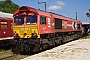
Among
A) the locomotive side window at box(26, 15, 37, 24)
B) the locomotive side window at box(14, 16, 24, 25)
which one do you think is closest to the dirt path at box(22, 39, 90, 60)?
the locomotive side window at box(26, 15, 37, 24)

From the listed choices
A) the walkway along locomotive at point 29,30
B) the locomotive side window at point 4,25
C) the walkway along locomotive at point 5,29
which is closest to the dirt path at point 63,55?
the walkway along locomotive at point 29,30

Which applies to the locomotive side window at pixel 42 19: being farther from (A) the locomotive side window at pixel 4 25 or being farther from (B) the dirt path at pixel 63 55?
(A) the locomotive side window at pixel 4 25

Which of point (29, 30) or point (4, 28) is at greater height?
point (4, 28)

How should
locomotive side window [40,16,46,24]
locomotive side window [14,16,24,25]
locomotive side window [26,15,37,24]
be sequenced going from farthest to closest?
locomotive side window [14,16,24,25]
locomotive side window [40,16,46,24]
locomotive side window [26,15,37,24]

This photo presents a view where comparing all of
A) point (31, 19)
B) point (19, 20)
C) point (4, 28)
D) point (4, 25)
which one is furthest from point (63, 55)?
point (4, 25)

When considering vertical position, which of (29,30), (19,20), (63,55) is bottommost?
(63,55)

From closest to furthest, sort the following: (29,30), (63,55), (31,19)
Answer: (63,55)
(29,30)
(31,19)

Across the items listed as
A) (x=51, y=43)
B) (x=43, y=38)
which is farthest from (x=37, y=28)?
(x=51, y=43)

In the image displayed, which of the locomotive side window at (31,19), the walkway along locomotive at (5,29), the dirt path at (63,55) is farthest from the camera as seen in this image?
the walkway along locomotive at (5,29)

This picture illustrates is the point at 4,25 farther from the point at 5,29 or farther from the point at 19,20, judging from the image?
the point at 19,20

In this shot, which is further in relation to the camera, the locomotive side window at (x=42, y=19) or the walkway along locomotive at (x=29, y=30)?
the locomotive side window at (x=42, y=19)

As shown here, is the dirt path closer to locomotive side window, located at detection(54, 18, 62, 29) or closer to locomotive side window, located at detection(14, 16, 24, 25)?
locomotive side window, located at detection(14, 16, 24, 25)

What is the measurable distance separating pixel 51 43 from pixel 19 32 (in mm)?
3602

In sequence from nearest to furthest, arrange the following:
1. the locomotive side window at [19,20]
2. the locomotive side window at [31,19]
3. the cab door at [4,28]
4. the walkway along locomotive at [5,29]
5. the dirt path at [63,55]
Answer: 1. the dirt path at [63,55]
2. the locomotive side window at [31,19]
3. the locomotive side window at [19,20]
4. the cab door at [4,28]
5. the walkway along locomotive at [5,29]
